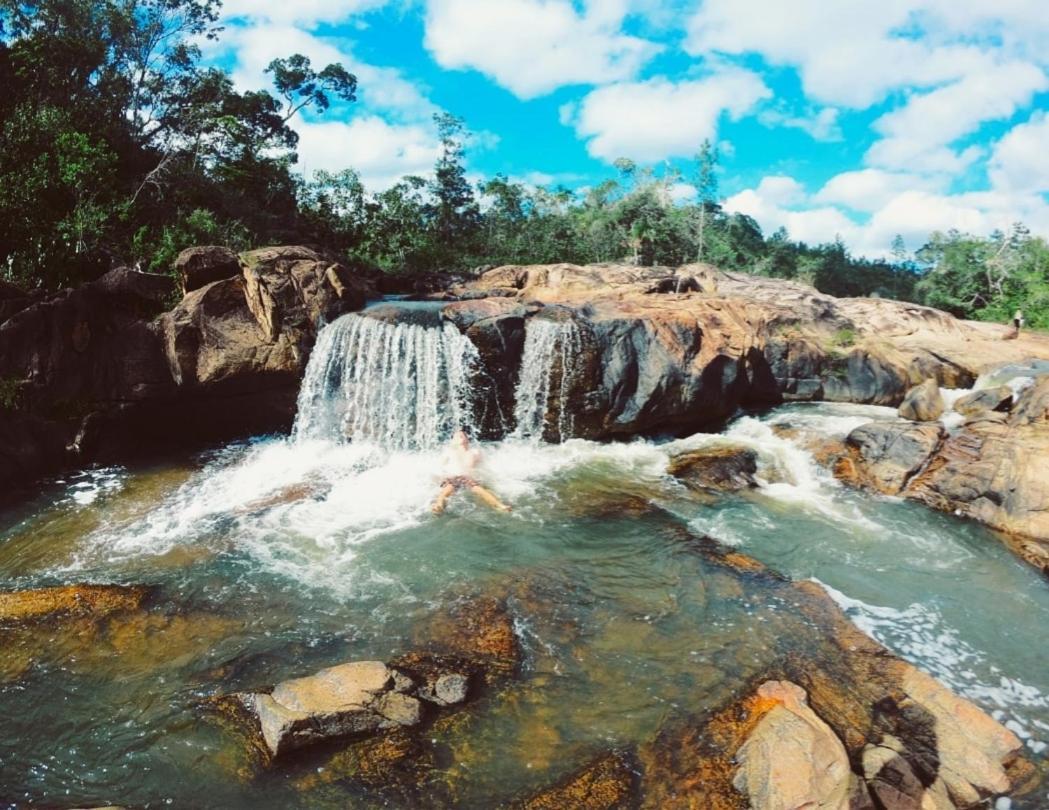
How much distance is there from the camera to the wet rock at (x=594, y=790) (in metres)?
3.71

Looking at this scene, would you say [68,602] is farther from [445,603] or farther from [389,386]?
[389,386]

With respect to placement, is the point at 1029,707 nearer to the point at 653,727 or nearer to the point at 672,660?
the point at 672,660

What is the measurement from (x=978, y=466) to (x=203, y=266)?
1346 cm

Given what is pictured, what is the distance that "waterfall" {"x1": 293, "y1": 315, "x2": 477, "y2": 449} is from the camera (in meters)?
10.8

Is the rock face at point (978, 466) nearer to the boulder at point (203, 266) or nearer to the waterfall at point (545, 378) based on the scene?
the waterfall at point (545, 378)

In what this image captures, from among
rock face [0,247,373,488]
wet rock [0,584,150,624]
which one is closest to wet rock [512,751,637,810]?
wet rock [0,584,150,624]

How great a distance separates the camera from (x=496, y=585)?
6.25 m

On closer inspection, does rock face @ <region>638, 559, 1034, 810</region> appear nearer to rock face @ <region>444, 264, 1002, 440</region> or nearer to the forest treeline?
rock face @ <region>444, 264, 1002, 440</region>

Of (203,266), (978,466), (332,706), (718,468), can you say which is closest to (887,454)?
(978,466)

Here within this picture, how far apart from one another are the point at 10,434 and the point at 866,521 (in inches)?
504

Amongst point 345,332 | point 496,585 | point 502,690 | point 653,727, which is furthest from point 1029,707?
point 345,332

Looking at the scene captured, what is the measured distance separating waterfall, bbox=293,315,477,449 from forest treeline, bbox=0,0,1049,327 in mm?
4846

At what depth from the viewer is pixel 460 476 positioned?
8.96 meters

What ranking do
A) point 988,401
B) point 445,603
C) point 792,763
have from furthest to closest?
1. point 988,401
2. point 445,603
3. point 792,763
